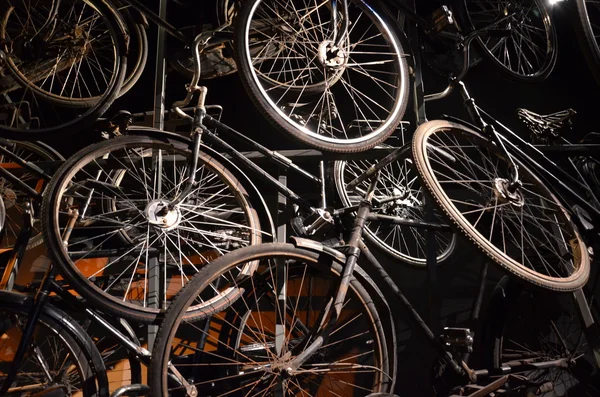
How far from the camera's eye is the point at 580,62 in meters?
4.80

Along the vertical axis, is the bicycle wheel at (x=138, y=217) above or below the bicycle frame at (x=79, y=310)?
above

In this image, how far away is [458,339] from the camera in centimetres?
279

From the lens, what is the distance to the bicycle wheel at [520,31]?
4125 millimetres

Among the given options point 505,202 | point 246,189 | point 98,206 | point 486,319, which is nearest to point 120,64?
point 246,189

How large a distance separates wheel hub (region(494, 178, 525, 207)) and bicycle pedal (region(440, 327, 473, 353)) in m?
0.73

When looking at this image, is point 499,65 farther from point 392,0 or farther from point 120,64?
point 120,64

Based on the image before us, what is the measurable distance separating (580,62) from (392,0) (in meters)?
2.33

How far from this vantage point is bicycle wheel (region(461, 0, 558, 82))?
4125 mm

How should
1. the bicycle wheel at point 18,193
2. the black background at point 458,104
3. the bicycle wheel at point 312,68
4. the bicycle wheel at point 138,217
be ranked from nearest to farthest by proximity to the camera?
the bicycle wheel at point 138,217, the bicycle wheel at point 312,68, the bicycle wheel at point 18,193, the black background at point 458,104

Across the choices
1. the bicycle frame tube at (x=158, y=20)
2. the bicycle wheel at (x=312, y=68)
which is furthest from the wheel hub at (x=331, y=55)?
the bicycle frame tube at (x=158, y=20)

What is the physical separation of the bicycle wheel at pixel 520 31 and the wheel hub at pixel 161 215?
2.53 m

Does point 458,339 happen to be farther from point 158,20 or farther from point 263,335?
point 158,20

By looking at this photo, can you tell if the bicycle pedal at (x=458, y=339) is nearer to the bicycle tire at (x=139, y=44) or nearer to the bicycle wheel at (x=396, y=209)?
the bicycle wheel at (x=396, y=209)

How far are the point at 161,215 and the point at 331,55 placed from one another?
1.23 meters
